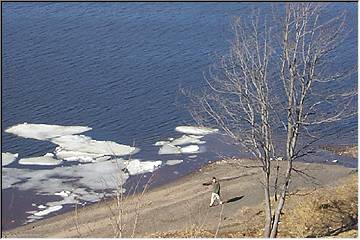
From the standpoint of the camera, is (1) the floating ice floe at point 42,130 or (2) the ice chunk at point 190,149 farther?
(1) the floating ice floe at point 42,130

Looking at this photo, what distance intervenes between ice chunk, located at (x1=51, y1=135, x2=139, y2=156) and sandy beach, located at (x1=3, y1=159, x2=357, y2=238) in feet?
10.8

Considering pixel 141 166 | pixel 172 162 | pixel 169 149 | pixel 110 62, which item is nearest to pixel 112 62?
pixel 110 62

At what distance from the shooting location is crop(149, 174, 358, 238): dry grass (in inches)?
629

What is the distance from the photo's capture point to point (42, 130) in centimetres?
2788

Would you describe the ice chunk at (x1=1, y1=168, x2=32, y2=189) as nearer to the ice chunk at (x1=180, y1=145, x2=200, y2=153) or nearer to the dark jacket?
the ice chunk at (x1=180, y1=145, x2=200, y2=153)

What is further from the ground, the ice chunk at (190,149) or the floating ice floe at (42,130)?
the floating ice floe at (42,130)

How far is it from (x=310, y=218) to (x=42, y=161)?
38.7ft

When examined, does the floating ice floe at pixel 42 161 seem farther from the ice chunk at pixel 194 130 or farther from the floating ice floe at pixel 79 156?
the ice chunk at pixel 194 130

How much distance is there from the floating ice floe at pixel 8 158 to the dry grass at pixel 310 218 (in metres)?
9.75

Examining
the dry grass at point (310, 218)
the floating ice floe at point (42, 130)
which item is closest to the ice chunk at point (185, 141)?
the floating ice floe at point (42, 130)

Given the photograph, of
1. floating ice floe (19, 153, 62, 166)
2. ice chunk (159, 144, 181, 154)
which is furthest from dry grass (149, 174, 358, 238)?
floating ice floe (19, 153, 62, 166)

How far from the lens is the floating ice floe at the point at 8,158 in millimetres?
24892

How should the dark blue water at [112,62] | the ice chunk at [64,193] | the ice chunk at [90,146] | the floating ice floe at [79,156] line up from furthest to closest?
1. the dark blue water at [112,62]
2. the ice chunk at [90,146]
3. the floating ice floe at [79,156]
4. the ice chunk at [64,193]

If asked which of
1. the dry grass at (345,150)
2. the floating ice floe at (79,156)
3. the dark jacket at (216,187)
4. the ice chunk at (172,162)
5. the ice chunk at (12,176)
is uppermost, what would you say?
the dark jacket at (216,187)
